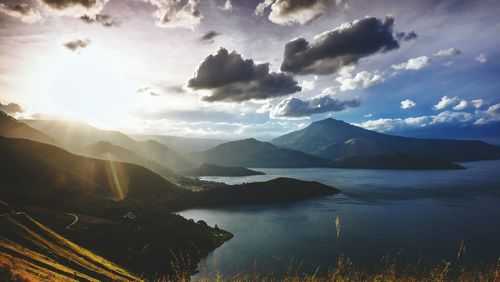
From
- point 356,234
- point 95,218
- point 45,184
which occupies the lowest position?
point 356,234

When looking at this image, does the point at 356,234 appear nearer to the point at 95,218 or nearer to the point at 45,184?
the point at 95,218

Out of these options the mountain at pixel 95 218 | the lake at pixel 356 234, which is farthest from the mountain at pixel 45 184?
the lake at pixel 356 234

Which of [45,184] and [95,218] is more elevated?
[45,184]

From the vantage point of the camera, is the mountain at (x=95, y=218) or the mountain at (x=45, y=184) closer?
the mountain at (x=95, y=218)

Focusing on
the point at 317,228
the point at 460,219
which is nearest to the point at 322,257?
the point at 317,228

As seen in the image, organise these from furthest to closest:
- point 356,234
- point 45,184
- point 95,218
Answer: point 45,184, point 356,234, point 95,218

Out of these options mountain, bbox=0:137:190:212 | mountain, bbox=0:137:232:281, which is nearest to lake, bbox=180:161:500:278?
mountain, bbox=0:137:232:281

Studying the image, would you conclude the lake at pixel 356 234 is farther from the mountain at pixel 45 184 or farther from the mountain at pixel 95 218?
the mountain at pixel 45 184

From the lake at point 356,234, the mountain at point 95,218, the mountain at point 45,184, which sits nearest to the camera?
the mountain at point 95,218

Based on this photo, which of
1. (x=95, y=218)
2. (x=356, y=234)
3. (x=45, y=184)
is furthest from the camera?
(x=45, y=184)

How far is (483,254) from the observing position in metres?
92.3

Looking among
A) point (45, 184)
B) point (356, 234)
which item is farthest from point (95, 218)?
point (356, 234)

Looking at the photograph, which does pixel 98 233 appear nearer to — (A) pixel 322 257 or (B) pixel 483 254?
(A) pixel 322 257

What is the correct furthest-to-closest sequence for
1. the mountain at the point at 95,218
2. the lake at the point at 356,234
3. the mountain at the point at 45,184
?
the mountain at the point at 45,184
the lake at the point at 356,234
the mountain at the point at 95,218
